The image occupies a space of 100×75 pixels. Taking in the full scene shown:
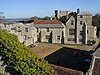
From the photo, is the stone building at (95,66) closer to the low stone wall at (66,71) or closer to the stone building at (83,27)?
the low stone wall at (66,71)

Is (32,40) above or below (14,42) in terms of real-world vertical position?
below

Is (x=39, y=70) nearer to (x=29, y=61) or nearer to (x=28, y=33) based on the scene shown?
(x=29, y=61)

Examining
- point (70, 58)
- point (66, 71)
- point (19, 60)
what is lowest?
point (70, 58)

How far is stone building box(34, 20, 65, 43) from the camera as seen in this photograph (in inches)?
2496

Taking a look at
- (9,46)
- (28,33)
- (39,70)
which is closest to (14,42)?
(9,46)

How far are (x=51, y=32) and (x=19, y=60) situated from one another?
4487 cm

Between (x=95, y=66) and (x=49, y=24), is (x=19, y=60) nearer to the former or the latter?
(x=95, y=66)

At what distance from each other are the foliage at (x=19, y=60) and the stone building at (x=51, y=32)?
43672 mm

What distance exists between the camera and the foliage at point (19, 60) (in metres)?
19.2

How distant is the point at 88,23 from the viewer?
206 ft

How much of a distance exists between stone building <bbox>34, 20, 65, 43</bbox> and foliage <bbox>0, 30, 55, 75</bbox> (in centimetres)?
4367

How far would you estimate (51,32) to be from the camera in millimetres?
63938

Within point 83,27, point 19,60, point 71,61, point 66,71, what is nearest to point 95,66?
point 66,71

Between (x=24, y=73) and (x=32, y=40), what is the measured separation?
42530 mm
